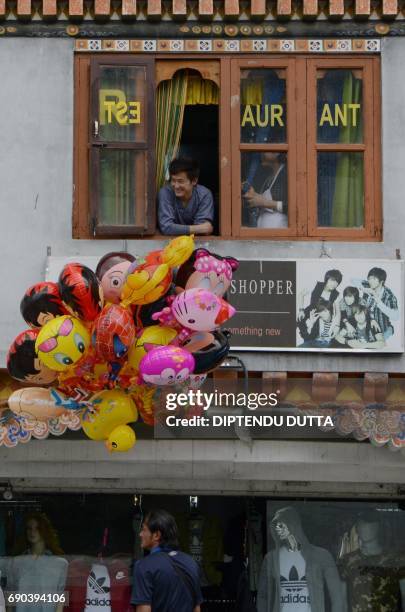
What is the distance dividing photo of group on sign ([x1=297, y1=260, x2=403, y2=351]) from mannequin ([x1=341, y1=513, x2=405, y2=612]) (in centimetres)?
172

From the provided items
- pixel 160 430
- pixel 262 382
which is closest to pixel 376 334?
pixel 262 382

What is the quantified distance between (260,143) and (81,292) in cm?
310

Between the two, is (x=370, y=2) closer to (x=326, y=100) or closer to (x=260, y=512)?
(x=326, y=100)

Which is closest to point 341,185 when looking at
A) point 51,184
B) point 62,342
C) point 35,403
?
point 51,184

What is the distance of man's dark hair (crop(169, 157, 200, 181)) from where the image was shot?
47.5ft

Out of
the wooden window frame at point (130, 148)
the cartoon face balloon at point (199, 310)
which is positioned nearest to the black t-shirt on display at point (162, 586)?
the cartoon face balloon at point (199, 310)

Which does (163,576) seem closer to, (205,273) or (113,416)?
(113,416)

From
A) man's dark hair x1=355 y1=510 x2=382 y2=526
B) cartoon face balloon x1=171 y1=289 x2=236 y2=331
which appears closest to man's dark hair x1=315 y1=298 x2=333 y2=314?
man's dark hair x1=355 y1=510 x2=382 y2=526

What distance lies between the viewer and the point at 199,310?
39.0 ft

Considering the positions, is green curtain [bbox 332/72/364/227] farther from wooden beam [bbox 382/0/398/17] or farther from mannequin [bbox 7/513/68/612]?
mannequin [bbox 7/513/68/612]

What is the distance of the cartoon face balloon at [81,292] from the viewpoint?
11977 millimetres

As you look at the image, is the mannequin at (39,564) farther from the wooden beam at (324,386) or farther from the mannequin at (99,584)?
the wooden beam at (324,386)

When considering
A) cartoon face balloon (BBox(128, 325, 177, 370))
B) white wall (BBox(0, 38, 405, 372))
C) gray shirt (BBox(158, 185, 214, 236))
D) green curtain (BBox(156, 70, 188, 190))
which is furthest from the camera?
green curtain (BBox(156, 70, 188, 190))

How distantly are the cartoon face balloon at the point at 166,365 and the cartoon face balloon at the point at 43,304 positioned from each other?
77 cm
